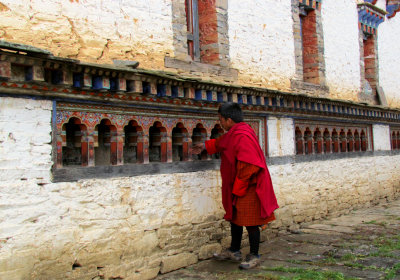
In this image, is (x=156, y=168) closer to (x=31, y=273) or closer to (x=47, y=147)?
(x=47, y=147)

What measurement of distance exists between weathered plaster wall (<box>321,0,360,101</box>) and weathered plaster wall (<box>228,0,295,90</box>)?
1.53 meters

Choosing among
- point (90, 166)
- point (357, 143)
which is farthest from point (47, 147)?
point (357, 143)

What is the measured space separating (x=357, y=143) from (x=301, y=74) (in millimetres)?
2603

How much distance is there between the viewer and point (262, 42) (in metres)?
6.93

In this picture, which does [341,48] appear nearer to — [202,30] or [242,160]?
[202,30]

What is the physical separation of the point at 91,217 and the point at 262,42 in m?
4.33

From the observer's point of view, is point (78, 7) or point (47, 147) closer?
point (47, 147)

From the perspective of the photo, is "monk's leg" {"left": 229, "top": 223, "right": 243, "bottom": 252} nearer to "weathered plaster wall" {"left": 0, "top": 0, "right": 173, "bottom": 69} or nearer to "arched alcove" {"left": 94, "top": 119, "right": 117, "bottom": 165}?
"arched alcove" {"left": 94, "top": 119, "right": 117, "bottom": 165}

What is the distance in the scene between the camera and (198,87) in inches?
201

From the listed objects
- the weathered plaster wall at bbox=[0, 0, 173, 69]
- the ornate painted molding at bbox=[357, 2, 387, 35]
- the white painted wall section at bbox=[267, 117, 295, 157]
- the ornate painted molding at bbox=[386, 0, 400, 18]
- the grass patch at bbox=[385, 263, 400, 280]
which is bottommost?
the grass patch at bbox=[385, 263, 400, 280]

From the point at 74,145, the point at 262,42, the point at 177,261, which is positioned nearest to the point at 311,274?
the point at 177,261

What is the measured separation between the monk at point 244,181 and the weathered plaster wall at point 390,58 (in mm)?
7454

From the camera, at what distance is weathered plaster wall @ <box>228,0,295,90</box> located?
6456mm

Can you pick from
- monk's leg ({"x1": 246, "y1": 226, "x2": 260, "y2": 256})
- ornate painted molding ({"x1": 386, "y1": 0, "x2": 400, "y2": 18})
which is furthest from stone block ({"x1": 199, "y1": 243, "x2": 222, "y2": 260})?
ornate painted molding ({"x1": 386, "y1": 0, "x2": 400, "y2": 18})
